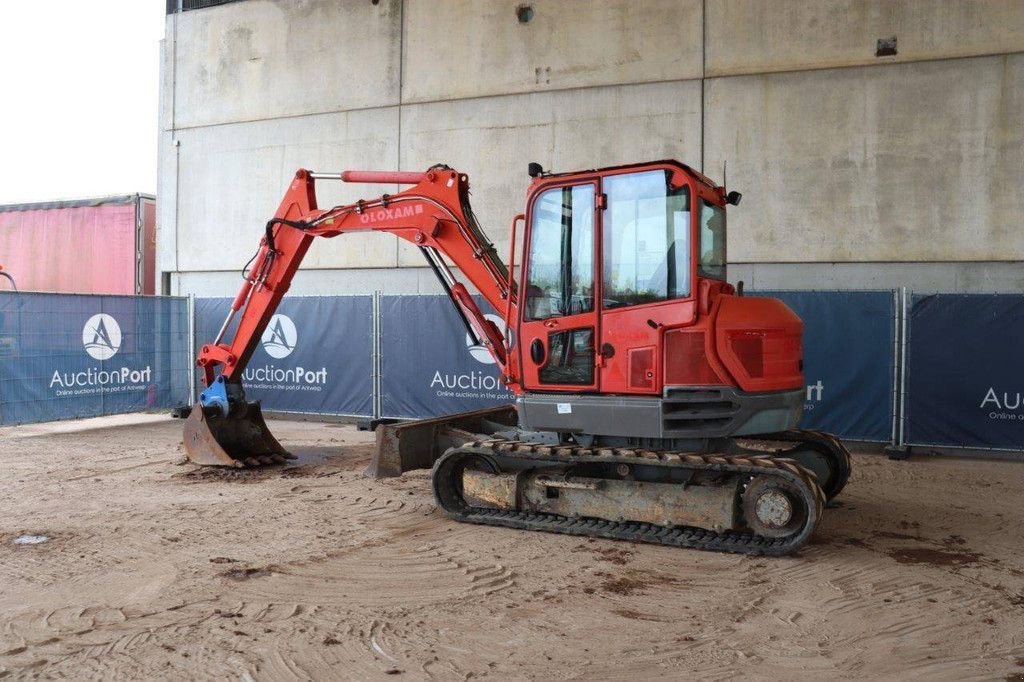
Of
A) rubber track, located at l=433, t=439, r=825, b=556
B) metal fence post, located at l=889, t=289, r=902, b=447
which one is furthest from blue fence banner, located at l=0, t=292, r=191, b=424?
metal fence post, located at l=889, t=289, r=902, b=447

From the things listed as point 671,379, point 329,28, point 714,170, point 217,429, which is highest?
point 329,28

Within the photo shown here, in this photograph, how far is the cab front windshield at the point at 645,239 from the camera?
21.2ft

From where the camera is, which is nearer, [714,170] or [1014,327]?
[1014,327]

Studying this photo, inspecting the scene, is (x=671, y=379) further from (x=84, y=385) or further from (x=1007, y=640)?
(x=84, y=385)

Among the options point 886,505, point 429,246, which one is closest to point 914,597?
point 886,505

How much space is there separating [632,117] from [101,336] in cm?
886

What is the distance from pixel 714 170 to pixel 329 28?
7.28m

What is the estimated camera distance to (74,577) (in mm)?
5641

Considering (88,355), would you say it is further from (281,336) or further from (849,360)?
(849,360)

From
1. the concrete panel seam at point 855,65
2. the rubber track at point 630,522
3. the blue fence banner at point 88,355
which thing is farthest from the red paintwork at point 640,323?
the blue fence banner at point 88,355

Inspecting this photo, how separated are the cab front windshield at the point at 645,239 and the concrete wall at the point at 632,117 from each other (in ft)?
20.1

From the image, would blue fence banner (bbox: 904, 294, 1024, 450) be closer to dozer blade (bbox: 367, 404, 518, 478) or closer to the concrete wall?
the concrete wall

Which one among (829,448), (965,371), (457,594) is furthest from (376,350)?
(457,594)

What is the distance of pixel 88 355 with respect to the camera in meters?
13.1
